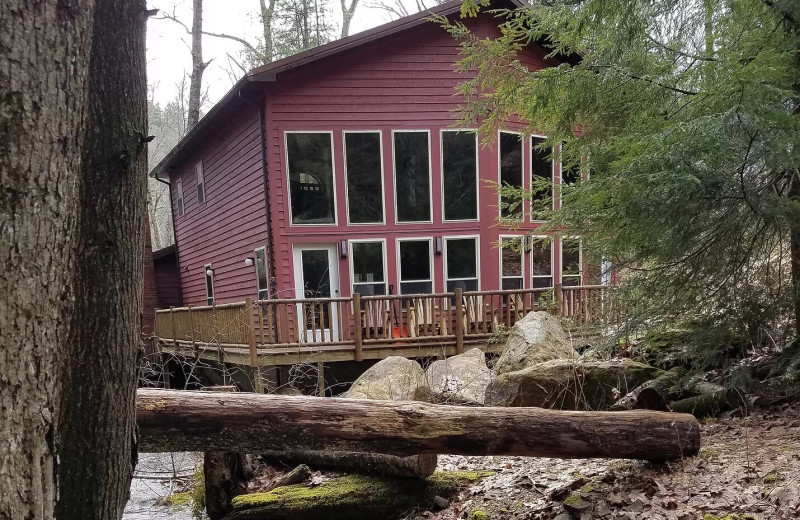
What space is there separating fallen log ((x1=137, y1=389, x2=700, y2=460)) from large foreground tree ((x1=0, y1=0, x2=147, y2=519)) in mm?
1421

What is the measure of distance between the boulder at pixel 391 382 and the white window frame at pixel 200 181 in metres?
9.58

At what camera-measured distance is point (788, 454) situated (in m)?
2.99

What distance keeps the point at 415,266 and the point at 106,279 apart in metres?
8.56

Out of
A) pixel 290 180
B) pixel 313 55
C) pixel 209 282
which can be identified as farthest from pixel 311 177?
pixel 209 282

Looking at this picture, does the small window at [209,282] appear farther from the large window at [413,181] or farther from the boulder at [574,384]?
the boulder at [574,384]

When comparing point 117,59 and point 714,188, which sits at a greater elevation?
point 117,59

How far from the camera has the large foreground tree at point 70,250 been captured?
1.35 meters

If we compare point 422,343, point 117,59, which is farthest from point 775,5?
point 422,343

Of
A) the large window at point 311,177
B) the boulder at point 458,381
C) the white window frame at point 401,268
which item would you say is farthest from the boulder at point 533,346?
the large window at point 311,177

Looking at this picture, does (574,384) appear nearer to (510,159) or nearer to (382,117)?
(510,159)

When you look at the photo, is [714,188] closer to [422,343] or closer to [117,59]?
[117,59]

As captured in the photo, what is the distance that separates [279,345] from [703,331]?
630 centimetres

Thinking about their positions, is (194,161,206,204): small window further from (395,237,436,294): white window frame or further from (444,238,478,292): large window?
(444,238,478,292): large window

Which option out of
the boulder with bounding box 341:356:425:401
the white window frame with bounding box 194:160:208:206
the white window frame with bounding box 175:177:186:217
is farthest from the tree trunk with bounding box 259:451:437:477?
the white window frame with bounding box 175:177:186:217
